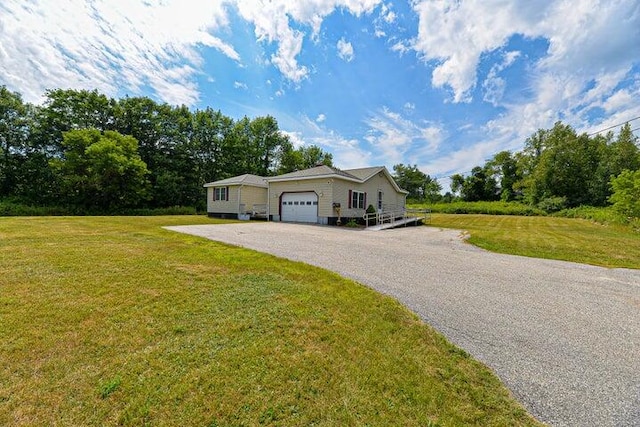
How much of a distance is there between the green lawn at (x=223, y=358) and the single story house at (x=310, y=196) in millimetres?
12155

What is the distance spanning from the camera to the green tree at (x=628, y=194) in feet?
49.6

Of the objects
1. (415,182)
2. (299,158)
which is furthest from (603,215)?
(415,182)

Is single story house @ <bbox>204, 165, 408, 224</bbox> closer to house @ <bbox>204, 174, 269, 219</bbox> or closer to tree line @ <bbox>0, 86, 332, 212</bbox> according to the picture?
house @ <bbox>204, 174, 269, 219</bbox>

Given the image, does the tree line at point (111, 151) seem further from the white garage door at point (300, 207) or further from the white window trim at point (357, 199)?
the white window trim at point (357, 199)

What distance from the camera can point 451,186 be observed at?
50.1 metres

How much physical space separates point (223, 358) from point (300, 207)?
15670 millimetres

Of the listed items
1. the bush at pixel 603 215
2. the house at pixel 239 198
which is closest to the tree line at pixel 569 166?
the bush at pixel 603 215

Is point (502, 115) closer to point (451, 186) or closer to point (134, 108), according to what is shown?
point (451, 186)

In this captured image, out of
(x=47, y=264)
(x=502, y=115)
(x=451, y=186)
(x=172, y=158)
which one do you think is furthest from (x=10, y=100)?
(x=451, y=186)

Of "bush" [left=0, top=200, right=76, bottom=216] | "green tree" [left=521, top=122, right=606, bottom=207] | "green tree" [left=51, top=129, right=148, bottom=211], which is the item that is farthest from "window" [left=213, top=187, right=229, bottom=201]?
"green tree" [left=521, top=122, right=606, bottom=207]

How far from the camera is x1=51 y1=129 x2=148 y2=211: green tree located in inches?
920

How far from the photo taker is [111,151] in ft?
78.4

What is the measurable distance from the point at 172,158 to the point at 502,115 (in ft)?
112

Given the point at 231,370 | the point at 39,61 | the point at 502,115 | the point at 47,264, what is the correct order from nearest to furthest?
the point at 231,370, the point at 47,264, the point at 39,61, the point at 502,115
